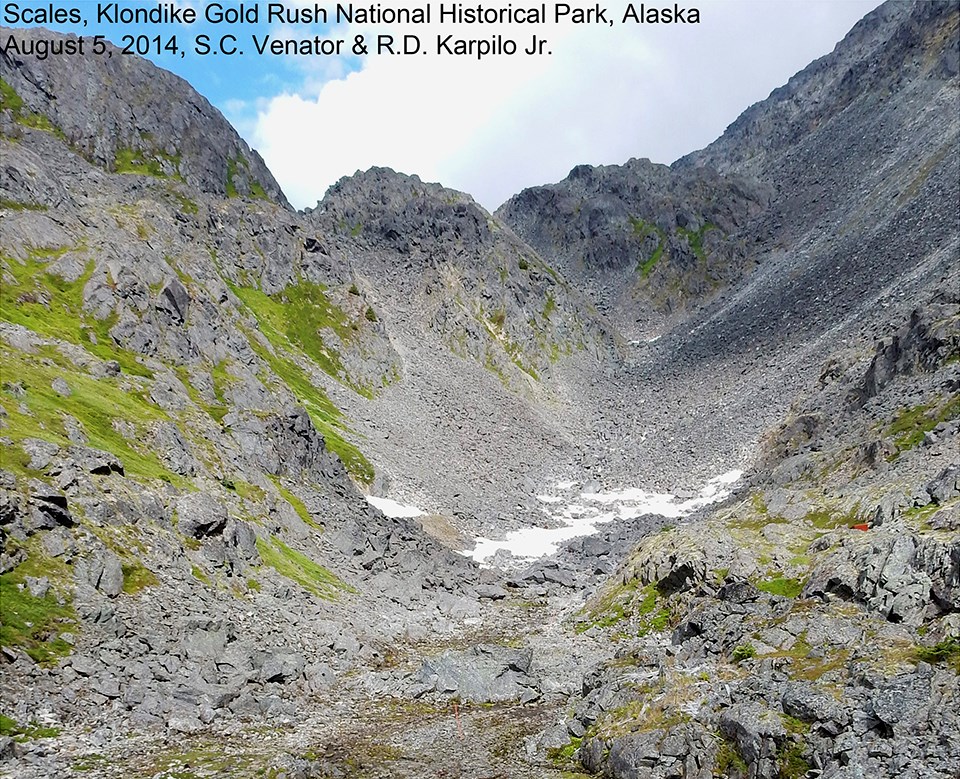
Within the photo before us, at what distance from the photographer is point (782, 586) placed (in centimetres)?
3528

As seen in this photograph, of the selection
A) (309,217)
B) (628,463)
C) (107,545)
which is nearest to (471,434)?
(628,463)

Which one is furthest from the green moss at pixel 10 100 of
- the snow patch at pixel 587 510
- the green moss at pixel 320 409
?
the snow patch at pixel 587 510

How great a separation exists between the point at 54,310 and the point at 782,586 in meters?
60.0

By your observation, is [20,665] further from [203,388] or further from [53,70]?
[53,70]

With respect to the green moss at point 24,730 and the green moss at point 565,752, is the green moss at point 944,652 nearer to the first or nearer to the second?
the green moss at point 565,752

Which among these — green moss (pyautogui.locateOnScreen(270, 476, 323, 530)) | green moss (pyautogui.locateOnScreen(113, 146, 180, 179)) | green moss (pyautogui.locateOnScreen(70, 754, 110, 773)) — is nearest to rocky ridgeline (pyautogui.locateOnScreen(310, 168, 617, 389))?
green moss (pyautogui.locateOnScreen(113, 146, 180, 179))

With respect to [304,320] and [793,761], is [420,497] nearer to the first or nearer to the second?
[304,320]

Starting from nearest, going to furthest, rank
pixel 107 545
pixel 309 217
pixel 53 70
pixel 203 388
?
pixel 107 545, pixel 203 388, pixel 53 70, pixel 309 217

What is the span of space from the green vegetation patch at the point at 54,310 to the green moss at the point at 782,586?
161ft

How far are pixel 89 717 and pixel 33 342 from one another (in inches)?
1361

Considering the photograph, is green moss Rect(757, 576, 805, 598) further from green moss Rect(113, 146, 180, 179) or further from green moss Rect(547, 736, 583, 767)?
green moss Rect(113, 146, 180, 179)

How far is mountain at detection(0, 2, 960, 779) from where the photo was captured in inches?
961

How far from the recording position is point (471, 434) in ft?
307

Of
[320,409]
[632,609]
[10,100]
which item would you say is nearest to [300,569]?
[632,609]
